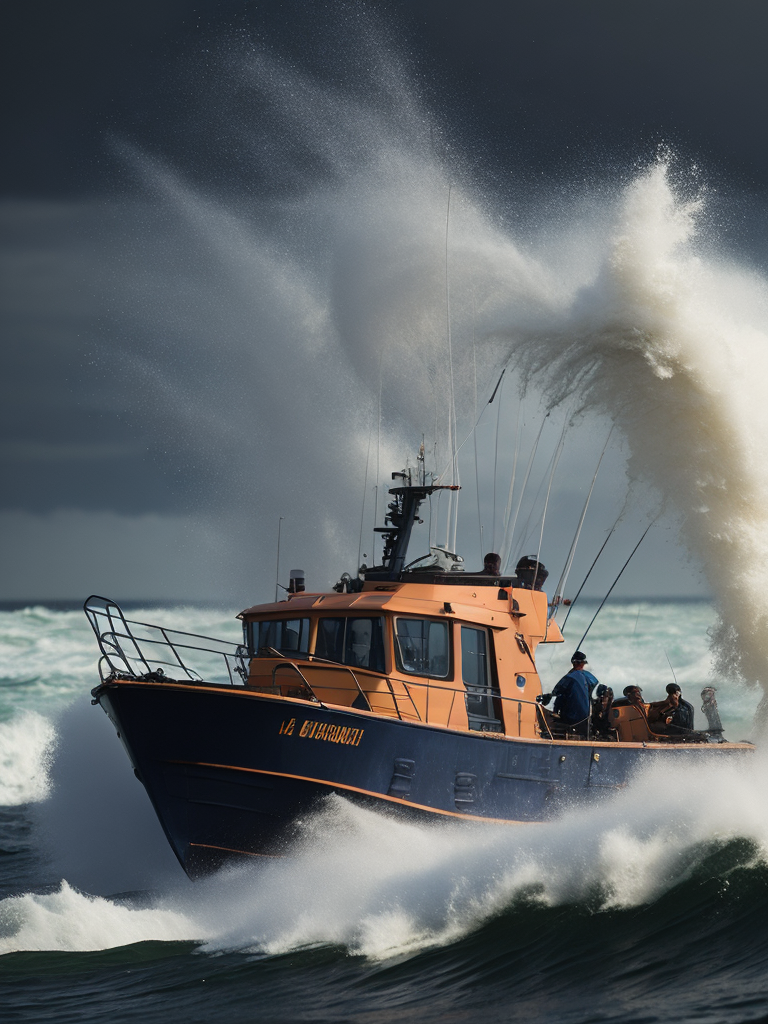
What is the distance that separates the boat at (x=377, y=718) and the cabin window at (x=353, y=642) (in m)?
0.01

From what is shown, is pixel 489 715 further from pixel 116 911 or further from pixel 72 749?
pixel 72 749

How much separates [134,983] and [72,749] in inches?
248

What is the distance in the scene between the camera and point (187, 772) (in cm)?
1077

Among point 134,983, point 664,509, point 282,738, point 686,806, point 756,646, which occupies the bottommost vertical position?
point 134,983

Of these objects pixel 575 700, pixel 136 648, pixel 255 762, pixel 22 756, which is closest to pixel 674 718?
pixel 575 700

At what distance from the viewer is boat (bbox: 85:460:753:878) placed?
35.1ft

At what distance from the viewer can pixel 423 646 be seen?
11977 millimetres

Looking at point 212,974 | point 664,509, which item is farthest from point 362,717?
point 664,509

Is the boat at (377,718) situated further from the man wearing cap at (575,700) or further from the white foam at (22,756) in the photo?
the white foam at (22,756)

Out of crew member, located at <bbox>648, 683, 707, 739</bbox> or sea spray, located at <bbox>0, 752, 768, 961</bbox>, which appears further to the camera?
crew member, located at <bbox>648, 683, 707, 739</bbox>

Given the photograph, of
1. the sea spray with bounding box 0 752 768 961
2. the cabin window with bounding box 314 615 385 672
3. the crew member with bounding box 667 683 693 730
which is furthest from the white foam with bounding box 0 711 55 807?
the crew member with bounding box 667 683 693 730

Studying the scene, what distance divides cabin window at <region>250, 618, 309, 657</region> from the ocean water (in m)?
2.02

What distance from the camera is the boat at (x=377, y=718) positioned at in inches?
421

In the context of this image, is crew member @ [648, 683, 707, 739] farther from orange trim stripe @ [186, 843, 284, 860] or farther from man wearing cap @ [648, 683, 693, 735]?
orange trim stripe @ [186, 843, 284, 860]
